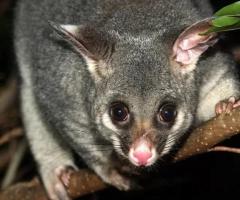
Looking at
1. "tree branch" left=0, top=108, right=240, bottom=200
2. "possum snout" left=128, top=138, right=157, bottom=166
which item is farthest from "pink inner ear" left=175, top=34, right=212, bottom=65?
"possum snout" left=128, top=138, right=157, bottom=166

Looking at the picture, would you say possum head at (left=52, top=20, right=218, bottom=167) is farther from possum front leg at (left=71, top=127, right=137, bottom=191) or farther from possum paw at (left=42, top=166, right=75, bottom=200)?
possum paw at (left=42, top=166, right=75, bottom=200)

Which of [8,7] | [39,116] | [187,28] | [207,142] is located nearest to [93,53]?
[187,28]

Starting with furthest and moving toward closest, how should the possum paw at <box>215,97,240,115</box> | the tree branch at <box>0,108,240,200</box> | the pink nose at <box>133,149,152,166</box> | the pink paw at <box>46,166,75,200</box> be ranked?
the pink paw at <box>46,166,75,200</box> → the possum paw at <box>215,97,240,115</box> → the pink nose at <box>133,149,152,166</box> → the tree branch at <box>0,108,240,200</box>

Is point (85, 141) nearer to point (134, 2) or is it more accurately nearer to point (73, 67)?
point (73, 67)

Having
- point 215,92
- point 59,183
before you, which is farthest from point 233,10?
point 59,183

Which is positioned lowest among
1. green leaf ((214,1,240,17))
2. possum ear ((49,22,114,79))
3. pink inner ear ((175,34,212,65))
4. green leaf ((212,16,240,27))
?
pink inner ear ((175,34,212,65))

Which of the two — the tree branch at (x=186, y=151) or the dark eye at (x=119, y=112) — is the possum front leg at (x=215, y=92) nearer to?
the tree branch at (x=186, y=151)

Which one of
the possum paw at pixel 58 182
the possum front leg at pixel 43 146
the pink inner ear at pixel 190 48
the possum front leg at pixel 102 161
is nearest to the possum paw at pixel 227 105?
the pink inner ear at pixel 190 48
